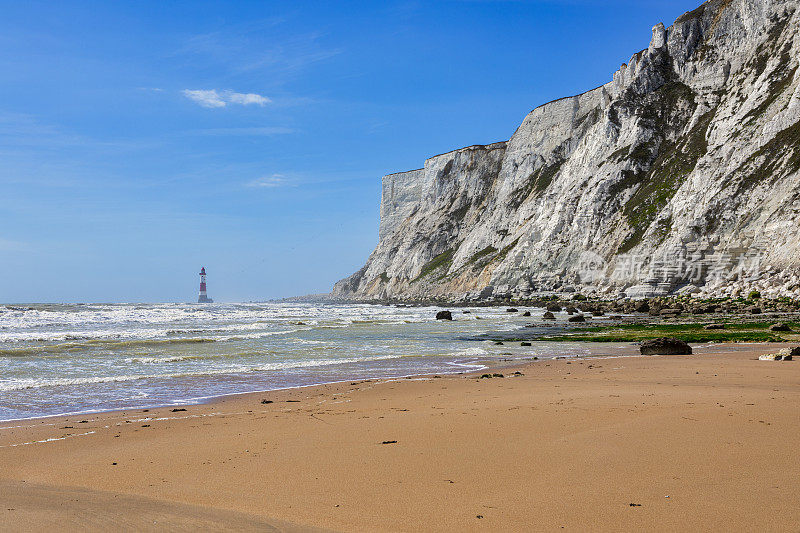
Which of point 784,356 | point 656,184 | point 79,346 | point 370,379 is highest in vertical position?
point 656,184

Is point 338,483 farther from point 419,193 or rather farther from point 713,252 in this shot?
point 419,193

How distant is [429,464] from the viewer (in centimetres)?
530

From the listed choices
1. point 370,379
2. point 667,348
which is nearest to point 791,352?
point 667,348

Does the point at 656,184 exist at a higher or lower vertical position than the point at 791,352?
higher

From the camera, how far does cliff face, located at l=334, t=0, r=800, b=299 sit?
155 ft

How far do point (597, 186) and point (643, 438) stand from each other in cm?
7096

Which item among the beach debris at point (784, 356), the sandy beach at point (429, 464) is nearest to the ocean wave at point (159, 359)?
the sandy beach at point (429, 464)

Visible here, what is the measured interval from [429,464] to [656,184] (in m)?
66.8

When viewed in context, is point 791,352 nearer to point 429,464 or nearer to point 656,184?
point 429,464

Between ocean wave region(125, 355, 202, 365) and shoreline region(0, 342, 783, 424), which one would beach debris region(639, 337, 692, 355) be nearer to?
shoreline region(0, 342, 783, 424)

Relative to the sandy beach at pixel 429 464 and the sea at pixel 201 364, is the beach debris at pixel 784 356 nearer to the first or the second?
the sandy beach at pixel 429 464

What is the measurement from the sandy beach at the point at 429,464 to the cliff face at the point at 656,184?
38418 mm

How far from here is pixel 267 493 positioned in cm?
464

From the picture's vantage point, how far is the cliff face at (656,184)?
47.3 meters
